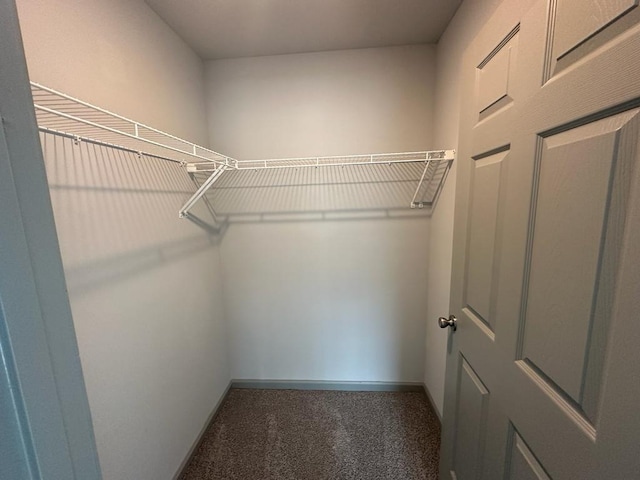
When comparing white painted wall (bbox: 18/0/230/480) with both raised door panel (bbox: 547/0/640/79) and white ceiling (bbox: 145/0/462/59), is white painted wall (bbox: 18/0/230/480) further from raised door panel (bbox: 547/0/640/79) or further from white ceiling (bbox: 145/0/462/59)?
raised door panel (bbox: 547/0/640/79)

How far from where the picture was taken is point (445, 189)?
1.59 metres

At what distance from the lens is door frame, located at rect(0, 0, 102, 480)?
0.33 m

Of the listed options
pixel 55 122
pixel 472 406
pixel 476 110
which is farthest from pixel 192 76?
pixel 472 406

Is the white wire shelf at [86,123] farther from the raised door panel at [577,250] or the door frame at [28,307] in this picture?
the raised door panel at [577,250]

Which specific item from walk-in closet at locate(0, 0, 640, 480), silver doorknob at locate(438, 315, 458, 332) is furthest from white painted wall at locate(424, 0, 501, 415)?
silver doorknob at locate(438, 315, 458, 332)

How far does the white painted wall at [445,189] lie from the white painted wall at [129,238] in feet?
5.18

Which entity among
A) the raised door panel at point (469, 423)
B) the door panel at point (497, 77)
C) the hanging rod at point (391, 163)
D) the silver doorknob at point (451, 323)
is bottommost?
the raised door panel at point (469, 423)

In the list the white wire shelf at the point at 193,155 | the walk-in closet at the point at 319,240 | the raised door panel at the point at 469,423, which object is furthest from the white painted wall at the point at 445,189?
the raised door panel at the point at 469,423

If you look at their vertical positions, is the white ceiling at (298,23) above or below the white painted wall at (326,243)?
above

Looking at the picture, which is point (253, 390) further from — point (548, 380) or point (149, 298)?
point (548, 380)

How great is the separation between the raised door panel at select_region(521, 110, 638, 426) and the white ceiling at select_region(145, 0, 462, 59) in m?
1.25

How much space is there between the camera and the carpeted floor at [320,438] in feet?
4.92

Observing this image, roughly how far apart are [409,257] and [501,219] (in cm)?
114

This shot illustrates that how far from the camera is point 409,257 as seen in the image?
6.29 ft
